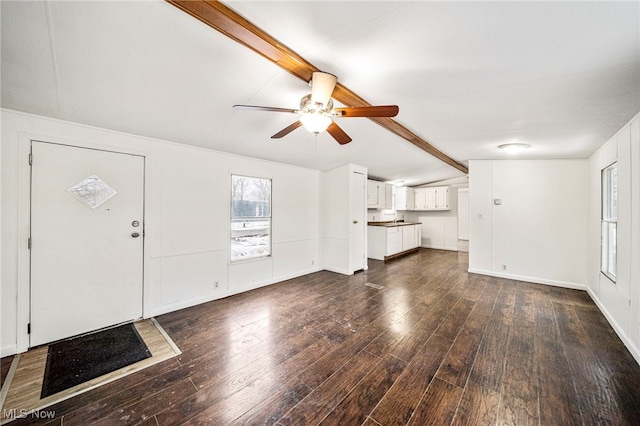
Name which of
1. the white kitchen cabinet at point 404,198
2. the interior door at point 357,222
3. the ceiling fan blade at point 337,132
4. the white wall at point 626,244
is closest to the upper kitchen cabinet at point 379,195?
the white kitchen cabinet at point 404,198

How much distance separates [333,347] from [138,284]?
2450mm

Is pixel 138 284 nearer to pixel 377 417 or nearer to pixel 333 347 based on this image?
pixel 333 347

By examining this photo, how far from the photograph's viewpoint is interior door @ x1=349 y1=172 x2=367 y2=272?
4914mm

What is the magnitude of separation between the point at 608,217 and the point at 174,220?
5872mm

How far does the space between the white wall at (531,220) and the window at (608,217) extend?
2.88ft

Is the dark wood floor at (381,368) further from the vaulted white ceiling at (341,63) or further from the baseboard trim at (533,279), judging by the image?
the vaulted white ceiling at (341,63)

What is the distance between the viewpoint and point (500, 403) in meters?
1.66

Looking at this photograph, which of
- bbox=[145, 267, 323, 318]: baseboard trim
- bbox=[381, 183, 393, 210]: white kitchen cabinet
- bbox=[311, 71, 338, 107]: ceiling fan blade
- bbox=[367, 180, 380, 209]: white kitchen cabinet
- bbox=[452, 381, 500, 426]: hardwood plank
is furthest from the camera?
bbox=[381, 183, 393, 210]: white kitchen cabinet

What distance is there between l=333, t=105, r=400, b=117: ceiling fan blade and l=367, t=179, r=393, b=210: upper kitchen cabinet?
440cm

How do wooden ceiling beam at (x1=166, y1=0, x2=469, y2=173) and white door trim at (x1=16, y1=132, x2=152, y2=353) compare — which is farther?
white door trim at (x1=16, y1=132, x2=152, y2=353)

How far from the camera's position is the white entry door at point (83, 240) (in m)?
2.34

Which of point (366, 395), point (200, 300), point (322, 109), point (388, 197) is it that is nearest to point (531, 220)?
point (388, 197)

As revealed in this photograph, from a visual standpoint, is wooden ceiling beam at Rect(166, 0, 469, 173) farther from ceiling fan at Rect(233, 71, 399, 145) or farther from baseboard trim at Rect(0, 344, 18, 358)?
baseboard trim at Rect(0, 344, 18, 358)

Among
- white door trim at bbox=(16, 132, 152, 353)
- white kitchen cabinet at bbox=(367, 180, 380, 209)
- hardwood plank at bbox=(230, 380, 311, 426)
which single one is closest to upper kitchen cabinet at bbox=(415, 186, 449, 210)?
white kitchen cabinet at bbox=(367, 180, 380, 209)
